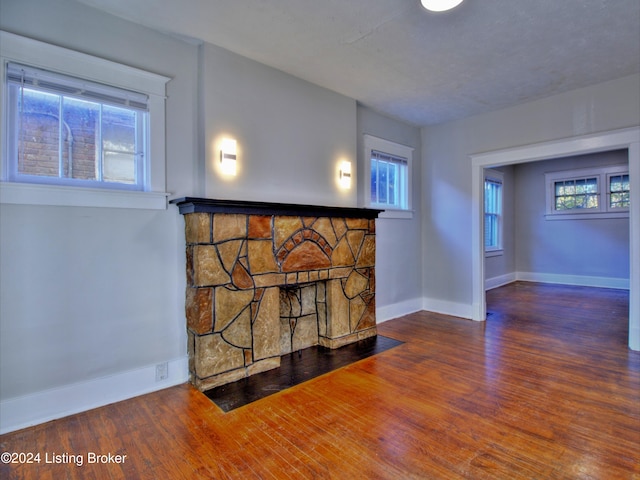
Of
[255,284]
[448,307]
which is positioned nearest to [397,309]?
[448,307]

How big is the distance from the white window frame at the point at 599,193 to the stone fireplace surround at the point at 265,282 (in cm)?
598

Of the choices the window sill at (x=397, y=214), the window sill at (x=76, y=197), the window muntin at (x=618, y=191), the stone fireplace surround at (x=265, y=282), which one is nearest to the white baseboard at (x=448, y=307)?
the window sill at (x=397, y=214)

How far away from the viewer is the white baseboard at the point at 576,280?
7.07 metres

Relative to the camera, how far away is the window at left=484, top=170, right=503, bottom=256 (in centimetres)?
752

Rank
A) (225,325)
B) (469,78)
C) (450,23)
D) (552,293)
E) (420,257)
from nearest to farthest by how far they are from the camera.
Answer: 1. (450,23)
2. (225,325)
3. (469,78)
4. (420,257)
5. (552,293)

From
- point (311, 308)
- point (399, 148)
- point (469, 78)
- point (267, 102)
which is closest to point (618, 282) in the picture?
point (399, 148)

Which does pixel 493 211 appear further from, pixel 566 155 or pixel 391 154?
pixel 391 154

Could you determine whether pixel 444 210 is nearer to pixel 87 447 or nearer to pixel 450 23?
pixel 450 23

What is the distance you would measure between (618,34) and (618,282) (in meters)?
6.13

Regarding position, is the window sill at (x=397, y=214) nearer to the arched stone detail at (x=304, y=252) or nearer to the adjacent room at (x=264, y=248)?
the adjacent room at (x=264, y=248)

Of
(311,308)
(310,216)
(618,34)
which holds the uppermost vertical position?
(618,34)

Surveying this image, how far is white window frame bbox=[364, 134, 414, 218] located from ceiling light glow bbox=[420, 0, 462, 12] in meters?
2.23

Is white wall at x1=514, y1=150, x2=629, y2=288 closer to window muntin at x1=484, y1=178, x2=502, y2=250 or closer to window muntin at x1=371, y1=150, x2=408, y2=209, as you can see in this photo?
window muntin at x1=484, y1=178, x2=502, y2=250

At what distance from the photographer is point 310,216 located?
11.4ft
